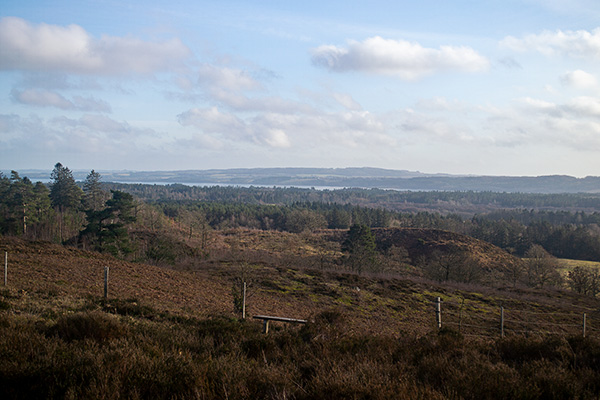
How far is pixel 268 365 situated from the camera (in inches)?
223

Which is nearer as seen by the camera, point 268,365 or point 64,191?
point 268,365

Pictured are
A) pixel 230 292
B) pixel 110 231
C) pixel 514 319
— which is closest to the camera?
pixel 230 292

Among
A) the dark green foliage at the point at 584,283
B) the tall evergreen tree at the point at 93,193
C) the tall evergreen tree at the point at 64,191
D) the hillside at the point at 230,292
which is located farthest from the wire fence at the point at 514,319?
the tall evergreen tree at the point at 64,191

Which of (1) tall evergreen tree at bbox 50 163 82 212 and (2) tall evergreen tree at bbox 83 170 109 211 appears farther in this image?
(2) tall evergreen tree at bbox 83 170 109 211

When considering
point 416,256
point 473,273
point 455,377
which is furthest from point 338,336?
point 416,256

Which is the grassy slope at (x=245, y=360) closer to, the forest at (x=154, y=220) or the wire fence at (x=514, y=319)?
the wire fence at (x=514, y=319)

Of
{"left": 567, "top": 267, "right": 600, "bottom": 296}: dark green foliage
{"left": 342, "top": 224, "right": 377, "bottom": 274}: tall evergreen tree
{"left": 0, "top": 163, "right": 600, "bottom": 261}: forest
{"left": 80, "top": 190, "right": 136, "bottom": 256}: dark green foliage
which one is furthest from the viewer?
{"left": 342, "top": 224, "right": 377, "bottom": 274}: tall evergreen tree

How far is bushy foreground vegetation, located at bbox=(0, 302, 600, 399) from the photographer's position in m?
4.20

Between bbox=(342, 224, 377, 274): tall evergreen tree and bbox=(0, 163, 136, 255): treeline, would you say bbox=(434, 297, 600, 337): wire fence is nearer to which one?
bbox=(342, 224, 377, 274): tall evergreen tree

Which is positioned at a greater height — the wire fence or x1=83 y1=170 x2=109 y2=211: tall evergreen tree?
x1=83 y1=170 x2=109 y2=211: tall evergreen tree

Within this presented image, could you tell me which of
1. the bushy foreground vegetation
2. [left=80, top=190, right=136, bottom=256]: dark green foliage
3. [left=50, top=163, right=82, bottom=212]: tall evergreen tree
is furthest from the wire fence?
[left=50, top=163, right=82, bottom=212]: tall evergreen tree

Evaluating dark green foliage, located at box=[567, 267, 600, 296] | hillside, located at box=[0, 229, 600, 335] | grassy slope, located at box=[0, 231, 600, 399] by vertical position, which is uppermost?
grassy slope, located at box=[0, 231, 600, 399]

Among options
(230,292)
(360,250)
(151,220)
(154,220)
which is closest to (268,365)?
(230,292)

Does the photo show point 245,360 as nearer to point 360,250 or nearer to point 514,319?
point 514,319
